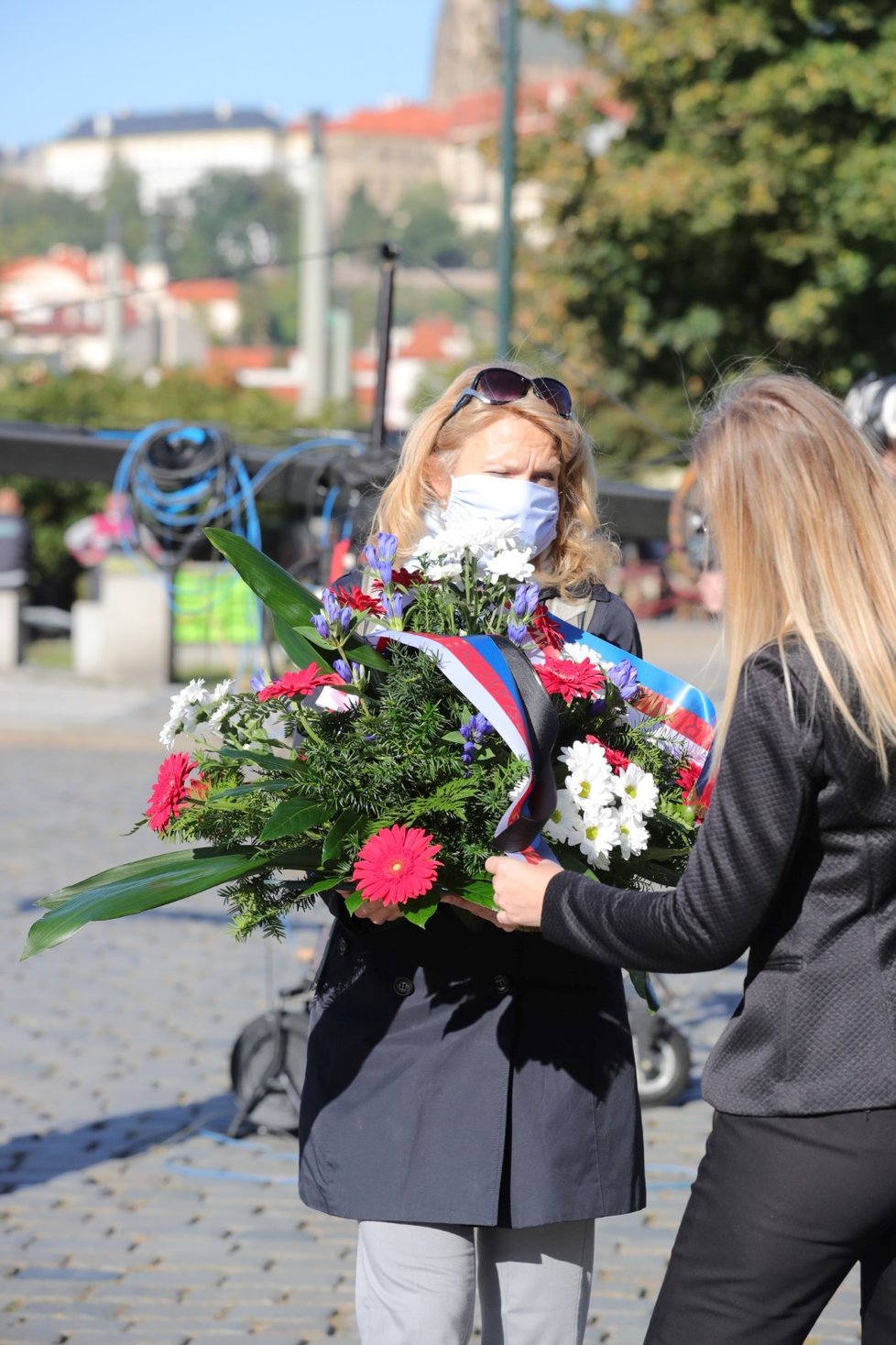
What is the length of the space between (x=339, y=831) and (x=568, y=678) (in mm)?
380

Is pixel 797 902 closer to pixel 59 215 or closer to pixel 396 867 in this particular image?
pixel 396 867

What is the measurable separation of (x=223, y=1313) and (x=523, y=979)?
190cm

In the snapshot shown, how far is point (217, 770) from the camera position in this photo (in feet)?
8.34

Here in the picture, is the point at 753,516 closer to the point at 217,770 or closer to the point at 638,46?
the point at 217,770

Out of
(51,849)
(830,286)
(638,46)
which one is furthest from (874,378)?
(638,46)

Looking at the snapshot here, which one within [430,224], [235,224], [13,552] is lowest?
[13,552]

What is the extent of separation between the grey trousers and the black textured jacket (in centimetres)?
58

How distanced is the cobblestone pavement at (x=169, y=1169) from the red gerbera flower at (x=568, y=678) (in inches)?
84.6

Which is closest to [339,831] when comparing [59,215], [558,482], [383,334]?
[558,482]

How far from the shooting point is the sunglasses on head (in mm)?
2926

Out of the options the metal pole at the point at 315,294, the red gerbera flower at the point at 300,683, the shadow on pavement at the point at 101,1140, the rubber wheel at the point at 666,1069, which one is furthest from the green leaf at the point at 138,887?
the metal pole at the point at 315,294

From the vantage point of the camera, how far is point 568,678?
240 centimetres

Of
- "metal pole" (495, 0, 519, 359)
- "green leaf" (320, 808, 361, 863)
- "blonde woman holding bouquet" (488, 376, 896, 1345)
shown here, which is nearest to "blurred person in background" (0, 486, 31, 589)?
"metal pole" (495, 0, 519, 359)

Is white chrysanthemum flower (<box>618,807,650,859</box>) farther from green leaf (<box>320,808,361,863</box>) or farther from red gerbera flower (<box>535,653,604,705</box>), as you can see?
green leaf (<box>320,808,361,863</box>)
